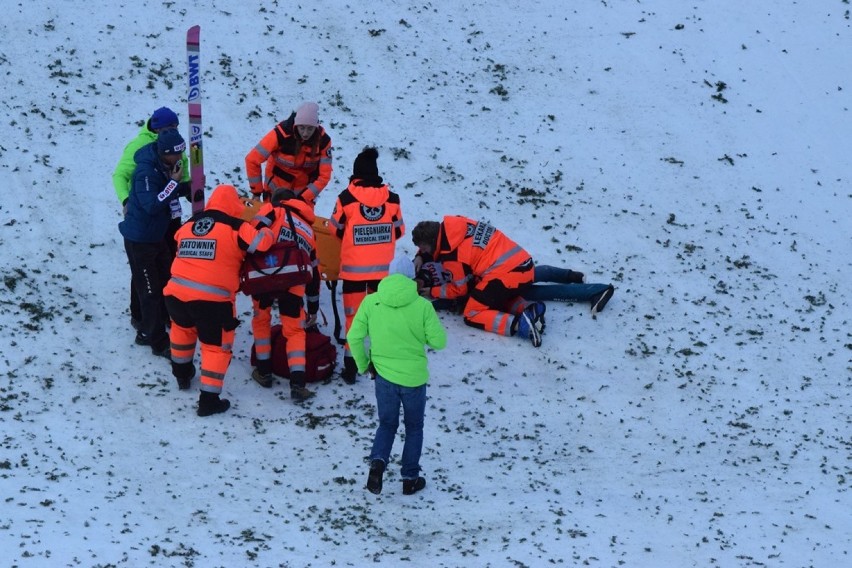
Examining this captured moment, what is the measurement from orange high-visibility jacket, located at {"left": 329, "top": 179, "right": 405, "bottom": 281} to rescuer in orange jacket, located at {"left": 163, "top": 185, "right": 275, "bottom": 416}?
0.81 metres

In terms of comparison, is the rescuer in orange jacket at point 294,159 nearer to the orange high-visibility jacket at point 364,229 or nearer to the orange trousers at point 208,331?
the orange high-visibility jacket at point 364,229

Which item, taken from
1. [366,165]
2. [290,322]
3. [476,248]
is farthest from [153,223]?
[476,248]

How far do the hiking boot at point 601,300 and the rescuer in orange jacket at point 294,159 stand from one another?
2.93 m

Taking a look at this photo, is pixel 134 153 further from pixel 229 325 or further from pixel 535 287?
pixel 535 287

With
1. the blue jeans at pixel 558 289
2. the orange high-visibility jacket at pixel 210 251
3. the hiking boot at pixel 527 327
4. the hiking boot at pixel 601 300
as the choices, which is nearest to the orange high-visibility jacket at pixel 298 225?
the orange high-visibility jacket at pixel 210 251

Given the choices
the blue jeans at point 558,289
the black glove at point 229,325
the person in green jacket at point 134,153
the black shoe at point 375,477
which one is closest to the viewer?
the black shoe at point 375,477

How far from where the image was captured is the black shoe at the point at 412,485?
7883 millimetres

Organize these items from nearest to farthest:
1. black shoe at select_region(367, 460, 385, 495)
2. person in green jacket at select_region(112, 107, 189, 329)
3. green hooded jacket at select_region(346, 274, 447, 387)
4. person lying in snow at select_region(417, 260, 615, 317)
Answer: green hooded jacket at select_region(346, 274, 447, 387) → black shoe at select_region(367, 460, 385, 495) → person in green jacket at select_region(112, 107, 189, 329) → person lying in snow at select_region(417, 260, 615, 317)

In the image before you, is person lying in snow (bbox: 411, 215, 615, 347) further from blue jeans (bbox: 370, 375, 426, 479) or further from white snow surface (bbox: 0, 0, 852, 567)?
blue jeans (bbox: 370, 375, 426, 479)

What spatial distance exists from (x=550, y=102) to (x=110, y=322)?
6619 millimetres

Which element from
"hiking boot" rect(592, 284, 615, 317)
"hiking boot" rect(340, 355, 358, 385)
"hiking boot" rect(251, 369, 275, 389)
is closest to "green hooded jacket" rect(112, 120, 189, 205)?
"hiking boot" rect(251, 369, 275, 389)

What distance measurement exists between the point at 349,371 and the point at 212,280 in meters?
1.57

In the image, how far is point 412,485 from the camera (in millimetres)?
7895

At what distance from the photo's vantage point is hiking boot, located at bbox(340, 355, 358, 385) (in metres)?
9.24
